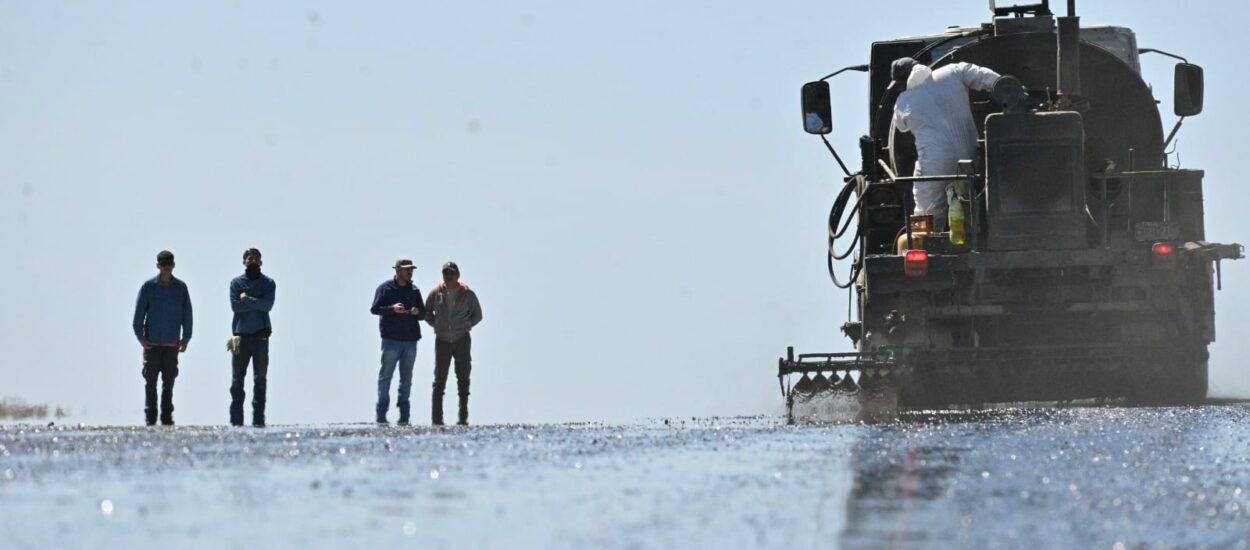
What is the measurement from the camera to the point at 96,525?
8008mm

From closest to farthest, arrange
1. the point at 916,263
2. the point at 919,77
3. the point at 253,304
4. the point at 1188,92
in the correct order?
1. the point at 916,263
2. the point at 253,304
3. the point at 919,77
4. the point at 1188,92

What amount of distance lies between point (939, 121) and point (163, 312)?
6.74 m

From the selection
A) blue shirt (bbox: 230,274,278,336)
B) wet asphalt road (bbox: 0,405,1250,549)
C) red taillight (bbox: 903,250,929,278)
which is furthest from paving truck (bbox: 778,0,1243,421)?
blue shirt (bbox: 230,274,278,336)

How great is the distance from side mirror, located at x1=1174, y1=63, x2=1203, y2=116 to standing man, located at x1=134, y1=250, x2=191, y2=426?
8.71 metres

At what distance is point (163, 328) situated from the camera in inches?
721

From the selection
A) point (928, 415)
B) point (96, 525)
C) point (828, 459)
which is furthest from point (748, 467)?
point (928, 415)

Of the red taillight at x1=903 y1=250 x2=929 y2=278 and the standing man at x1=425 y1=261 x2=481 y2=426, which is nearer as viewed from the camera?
the red taillight at x1=903 y1=250 x2=929 y2=278

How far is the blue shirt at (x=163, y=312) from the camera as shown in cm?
1831

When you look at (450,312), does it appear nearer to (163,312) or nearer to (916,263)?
(163,312)

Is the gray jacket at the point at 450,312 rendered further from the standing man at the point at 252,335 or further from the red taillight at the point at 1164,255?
the red taillight at the point at 1164,255

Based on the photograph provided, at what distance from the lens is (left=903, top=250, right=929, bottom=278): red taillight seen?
1767cm

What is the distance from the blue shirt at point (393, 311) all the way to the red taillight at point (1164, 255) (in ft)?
20.5

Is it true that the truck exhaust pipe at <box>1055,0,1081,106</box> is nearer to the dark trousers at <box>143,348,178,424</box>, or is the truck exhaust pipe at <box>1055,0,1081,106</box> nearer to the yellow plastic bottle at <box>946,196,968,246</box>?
the yellow plastic bottle at <box>946,196,968,246</box>

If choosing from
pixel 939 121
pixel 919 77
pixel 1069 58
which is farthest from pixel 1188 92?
pixel 919 77
